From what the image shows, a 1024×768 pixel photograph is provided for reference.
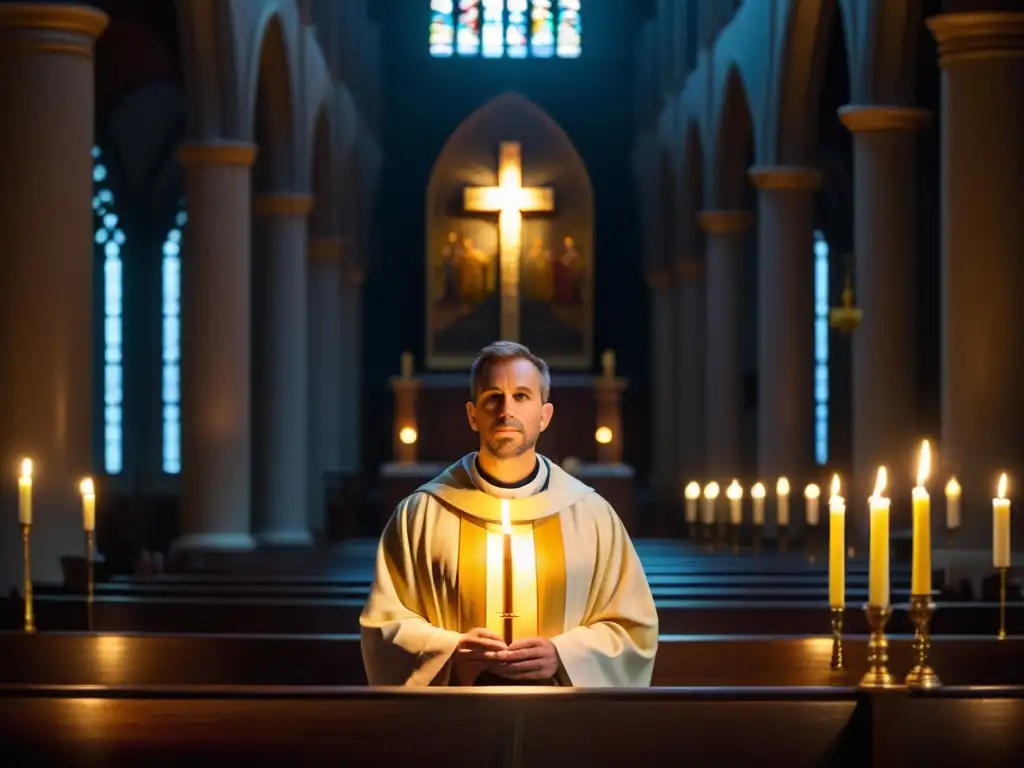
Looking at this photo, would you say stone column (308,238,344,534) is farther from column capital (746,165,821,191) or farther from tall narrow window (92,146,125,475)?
column capital (746,165,821,191)

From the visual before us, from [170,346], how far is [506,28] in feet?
27.0

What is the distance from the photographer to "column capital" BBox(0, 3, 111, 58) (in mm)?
12367

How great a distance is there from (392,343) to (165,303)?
13.0 feet

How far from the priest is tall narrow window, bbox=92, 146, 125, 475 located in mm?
25174

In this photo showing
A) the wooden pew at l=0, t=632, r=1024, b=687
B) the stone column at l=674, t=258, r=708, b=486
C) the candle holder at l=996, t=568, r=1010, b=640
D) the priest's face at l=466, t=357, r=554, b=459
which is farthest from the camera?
the stone column at l=674, t=258, r=708, b=486

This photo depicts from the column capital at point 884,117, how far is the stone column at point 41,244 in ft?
22.1

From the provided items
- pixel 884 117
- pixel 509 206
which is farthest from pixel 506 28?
pixel 884 117

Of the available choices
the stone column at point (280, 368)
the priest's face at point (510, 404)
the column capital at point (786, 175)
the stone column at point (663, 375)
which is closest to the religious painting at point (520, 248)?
the stone column at point (663, 375)

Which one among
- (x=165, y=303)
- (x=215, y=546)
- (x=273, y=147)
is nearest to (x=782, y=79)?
(x=273, y=147)

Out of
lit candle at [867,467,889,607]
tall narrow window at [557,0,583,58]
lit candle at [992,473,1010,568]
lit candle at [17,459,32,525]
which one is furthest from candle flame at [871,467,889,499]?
tall narrow window at [557,0,583,58]

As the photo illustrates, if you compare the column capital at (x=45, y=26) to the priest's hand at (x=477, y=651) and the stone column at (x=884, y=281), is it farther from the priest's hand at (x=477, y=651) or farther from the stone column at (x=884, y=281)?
the priest's hand at (x=477, y=651)

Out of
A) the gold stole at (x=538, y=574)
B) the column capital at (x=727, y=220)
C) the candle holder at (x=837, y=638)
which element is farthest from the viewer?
the column capital at (x=727, y=220)

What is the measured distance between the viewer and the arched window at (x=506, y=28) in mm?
33125

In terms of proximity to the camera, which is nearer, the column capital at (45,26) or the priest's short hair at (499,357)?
the priest's short hair at (499,357)
